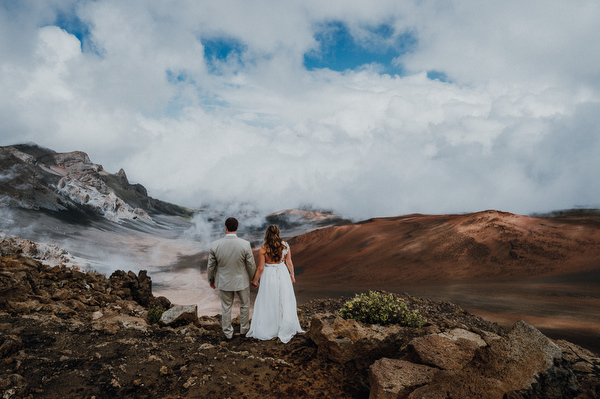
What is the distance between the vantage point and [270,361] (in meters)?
6.66

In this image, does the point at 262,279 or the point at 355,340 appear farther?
the point at 262,279

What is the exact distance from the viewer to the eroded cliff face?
33.0 meters

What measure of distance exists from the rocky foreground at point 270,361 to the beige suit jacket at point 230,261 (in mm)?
1550

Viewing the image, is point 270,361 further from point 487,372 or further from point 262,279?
point 487,372

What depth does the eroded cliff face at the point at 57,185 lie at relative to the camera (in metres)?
33.0

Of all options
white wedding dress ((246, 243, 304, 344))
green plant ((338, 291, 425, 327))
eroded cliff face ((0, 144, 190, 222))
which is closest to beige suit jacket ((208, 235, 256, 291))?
white wedding dress ((246, 243, 304, 344))

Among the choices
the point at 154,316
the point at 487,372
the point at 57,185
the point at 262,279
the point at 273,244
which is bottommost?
the point at 154,316

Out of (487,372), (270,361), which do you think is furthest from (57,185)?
(487,372)

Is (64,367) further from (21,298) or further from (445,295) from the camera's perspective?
(445,295)

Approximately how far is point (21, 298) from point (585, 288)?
21.7m

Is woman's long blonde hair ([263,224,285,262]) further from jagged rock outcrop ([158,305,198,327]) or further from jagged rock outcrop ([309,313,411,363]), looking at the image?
jagged rock outcrop ([158,305,198,327])

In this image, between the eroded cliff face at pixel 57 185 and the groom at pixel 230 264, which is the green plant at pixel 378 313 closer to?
the groom at pixel 230 264

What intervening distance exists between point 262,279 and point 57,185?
49.5m

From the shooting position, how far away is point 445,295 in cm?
1536
